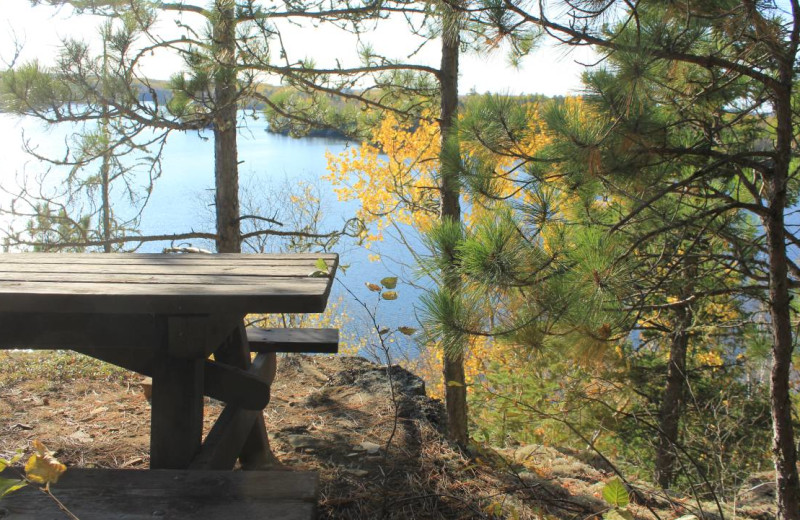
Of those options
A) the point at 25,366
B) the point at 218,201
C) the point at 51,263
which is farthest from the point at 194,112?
the point at 51,263

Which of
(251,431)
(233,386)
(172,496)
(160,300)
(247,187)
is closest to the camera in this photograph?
(172,496)

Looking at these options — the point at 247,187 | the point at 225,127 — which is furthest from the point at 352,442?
the point at 247,187

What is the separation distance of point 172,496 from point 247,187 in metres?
14.1

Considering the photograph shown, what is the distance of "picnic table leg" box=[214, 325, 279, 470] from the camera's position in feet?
7.76

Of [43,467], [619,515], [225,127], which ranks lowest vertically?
[619,515]

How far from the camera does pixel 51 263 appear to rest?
7.13 ft

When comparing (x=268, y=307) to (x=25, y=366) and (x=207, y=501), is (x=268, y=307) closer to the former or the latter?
(x=207, y=501)

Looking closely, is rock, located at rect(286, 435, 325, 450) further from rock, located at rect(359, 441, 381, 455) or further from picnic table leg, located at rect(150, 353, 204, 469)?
picnic table leg, located at rect(150, 353, 204, 469)

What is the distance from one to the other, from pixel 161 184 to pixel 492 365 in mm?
15843

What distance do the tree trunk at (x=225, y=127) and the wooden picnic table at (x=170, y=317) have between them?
271 cm

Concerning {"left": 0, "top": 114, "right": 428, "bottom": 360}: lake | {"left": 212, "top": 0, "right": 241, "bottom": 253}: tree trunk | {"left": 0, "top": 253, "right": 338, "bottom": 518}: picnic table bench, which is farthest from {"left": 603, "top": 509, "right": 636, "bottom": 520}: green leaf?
{"left": 212, "top": 0, "right": 241, "bottom": 253}: tree trunk

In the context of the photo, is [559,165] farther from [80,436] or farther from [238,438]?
[80,436]

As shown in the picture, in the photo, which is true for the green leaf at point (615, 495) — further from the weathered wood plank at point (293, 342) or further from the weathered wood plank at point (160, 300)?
the weathered wood plank at point (293, 342)

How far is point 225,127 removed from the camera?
5176mm
